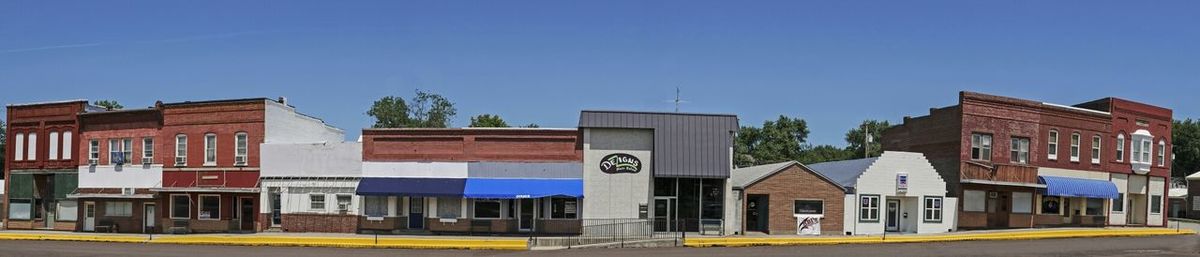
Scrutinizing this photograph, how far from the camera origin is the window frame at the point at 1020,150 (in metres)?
46.8

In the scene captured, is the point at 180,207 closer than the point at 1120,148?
Yes

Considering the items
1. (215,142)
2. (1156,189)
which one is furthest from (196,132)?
(1156,189)

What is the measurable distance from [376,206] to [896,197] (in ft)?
75.6

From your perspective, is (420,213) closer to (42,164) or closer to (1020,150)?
(42,164)

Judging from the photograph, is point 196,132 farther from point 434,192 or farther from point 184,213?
point 434,192

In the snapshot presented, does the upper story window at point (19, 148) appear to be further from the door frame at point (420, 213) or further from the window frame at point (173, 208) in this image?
the door frame at point (420, 213)

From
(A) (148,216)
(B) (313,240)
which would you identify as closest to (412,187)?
(B) (313,240)

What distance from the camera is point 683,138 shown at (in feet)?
132

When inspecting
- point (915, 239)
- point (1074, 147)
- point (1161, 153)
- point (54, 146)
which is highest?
point (1074, 147)

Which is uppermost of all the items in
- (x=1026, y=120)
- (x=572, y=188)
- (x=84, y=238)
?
(x=1026, y=120)

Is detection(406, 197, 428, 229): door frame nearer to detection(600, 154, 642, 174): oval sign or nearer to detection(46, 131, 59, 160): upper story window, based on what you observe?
detection(600, 154, 642, 174): oval sign

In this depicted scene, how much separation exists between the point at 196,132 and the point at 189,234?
4.84 m

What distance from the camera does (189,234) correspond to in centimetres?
4225

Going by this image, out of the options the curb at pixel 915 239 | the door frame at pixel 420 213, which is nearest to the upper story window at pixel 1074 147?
the curb at pixel 915 239
